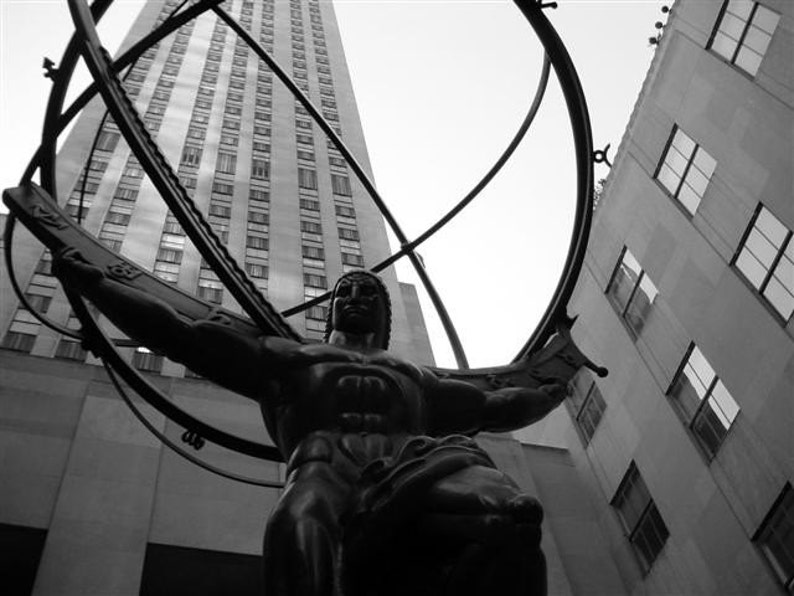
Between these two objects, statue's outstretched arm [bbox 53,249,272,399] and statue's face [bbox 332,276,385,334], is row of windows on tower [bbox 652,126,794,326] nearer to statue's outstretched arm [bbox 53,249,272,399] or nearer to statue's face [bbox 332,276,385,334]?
statue's face [bbox 332,276,385,334]

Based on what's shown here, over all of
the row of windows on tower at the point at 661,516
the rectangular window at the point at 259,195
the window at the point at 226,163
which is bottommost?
the rectangular window at the point at 259,195

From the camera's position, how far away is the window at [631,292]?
1902 centimetres

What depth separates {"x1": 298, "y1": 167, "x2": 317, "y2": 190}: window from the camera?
110 ft

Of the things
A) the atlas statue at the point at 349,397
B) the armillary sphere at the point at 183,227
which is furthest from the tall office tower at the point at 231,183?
the atlas statue at the point at 349,397

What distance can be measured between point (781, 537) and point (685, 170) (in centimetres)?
855

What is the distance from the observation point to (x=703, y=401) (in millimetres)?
16219

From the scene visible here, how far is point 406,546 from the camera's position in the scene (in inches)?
121

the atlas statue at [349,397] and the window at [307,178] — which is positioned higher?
the atlas statue at [349,397]

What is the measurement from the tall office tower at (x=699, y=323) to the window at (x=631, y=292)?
53 millimetres

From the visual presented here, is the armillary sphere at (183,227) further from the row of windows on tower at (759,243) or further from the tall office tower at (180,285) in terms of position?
the row of windows on tower at (759,243)

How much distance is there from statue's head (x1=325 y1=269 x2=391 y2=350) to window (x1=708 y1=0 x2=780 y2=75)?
48.7 feet

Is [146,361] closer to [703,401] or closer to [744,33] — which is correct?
[703,401]

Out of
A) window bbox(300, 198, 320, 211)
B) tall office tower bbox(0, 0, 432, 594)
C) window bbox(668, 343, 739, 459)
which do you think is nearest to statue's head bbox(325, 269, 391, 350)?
tall office tower bbox(0, 0, 432, 594)

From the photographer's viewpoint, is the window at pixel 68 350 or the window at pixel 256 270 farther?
the window at pixel 256 270
